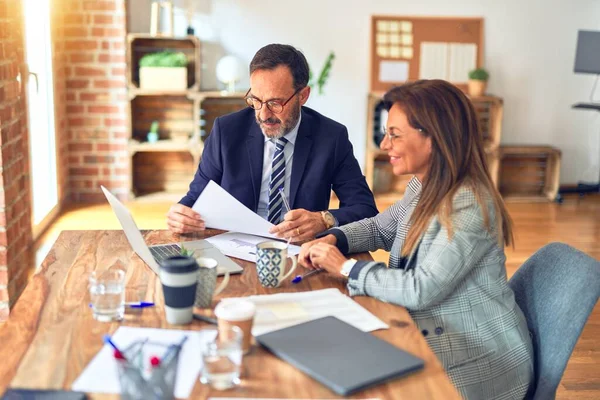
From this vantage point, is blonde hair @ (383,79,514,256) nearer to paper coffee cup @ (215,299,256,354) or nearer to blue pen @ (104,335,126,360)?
paper coffee cup @ (215,299,256,354)

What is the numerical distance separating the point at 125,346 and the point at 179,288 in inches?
6.1

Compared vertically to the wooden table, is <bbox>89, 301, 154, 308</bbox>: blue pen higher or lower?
higher

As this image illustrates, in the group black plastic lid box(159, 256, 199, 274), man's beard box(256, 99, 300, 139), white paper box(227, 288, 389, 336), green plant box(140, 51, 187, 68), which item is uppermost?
green plant box(140, 51, 187, 68)

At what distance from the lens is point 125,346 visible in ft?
4.69

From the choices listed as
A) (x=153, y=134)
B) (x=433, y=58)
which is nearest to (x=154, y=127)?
(x=153, y=134)

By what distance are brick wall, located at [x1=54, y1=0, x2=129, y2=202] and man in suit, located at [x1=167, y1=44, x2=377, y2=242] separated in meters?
3.12

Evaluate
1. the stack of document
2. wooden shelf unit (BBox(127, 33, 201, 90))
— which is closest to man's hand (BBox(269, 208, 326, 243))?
the stack of document

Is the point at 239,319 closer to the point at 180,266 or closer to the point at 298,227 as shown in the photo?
the point at 180,266

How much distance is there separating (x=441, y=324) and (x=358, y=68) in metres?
4.60

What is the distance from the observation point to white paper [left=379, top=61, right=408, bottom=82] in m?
6.14

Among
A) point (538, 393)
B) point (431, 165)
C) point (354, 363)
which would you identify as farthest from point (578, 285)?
point (354, 363)

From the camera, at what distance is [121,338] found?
4.81ft

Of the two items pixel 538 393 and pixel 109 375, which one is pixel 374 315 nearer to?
pixel 538 393

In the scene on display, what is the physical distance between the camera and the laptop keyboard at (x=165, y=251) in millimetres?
2020
